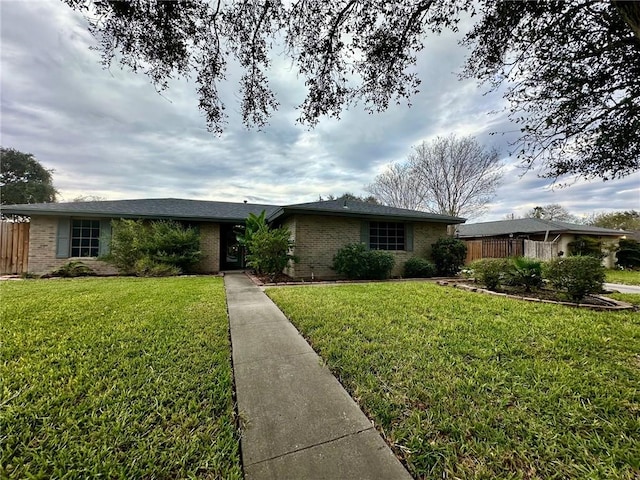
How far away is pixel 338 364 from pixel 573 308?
5760 mm

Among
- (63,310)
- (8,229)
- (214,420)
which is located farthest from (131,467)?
(8,229)

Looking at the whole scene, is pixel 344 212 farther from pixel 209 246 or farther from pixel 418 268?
pixel 209 246

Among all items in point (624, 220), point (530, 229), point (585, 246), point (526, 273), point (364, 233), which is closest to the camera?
point (526, 273)

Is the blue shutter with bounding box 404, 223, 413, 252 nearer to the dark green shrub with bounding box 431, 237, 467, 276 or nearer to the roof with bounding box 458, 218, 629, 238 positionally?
the dark green shrub with bounding box 431, 237, 467, 276

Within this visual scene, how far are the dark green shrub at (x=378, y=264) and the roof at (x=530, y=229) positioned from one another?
12.8m

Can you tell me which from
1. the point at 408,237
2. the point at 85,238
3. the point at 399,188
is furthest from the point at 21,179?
the point at 399,188

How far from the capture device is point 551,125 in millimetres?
4914

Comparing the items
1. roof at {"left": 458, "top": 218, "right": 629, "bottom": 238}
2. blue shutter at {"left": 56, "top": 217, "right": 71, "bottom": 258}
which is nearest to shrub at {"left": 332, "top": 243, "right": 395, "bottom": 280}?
blue shutter at {"left": 56, "top": 217, "right": 71, "bottom": 258}

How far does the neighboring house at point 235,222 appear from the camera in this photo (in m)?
10.5

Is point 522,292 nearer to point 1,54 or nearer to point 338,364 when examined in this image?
point 338,364

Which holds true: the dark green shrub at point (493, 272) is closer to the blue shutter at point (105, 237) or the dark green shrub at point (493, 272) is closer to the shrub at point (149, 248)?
the shrub at point (149, 248)

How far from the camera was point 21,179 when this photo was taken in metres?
23.9

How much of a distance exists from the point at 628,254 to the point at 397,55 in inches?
797

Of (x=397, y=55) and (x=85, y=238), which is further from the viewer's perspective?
(x=85, y=238)
